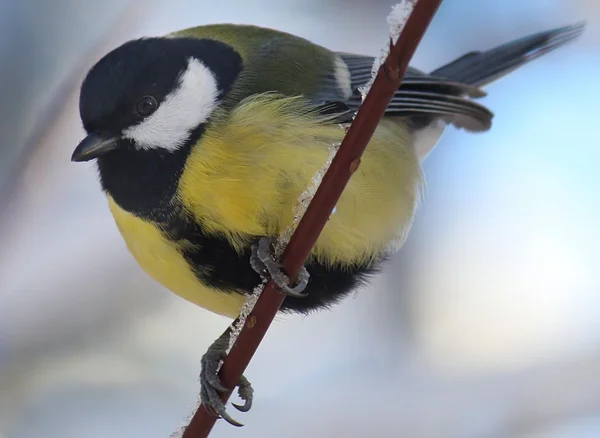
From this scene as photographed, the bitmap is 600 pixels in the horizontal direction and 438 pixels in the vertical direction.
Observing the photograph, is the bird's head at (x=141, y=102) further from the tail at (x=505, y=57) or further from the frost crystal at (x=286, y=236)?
A: the tail at (x=505, y=57)

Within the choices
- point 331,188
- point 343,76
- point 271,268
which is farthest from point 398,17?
point 343,76

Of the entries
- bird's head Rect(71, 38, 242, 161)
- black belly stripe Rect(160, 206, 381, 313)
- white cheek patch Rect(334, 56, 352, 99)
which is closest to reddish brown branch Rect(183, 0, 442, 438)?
black belly stripe Rect(160, 206, 381, 313)

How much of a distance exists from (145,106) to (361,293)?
1.71 feet

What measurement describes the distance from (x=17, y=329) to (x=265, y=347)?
46 centimetres

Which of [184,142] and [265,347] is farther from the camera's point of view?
[265,347]

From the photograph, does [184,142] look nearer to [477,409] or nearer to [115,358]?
[115,358]

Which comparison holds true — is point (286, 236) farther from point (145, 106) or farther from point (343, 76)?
point (343, 76)

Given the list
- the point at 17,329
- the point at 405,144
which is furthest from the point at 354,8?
the point at 17,329

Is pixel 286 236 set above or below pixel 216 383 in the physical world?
above

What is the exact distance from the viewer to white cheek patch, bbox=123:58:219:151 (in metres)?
0.79

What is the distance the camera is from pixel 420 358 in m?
1.50

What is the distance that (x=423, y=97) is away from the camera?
36.5 inches

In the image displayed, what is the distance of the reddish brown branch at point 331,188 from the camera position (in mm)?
437

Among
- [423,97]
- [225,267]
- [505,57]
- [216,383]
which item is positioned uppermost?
[505,57]
